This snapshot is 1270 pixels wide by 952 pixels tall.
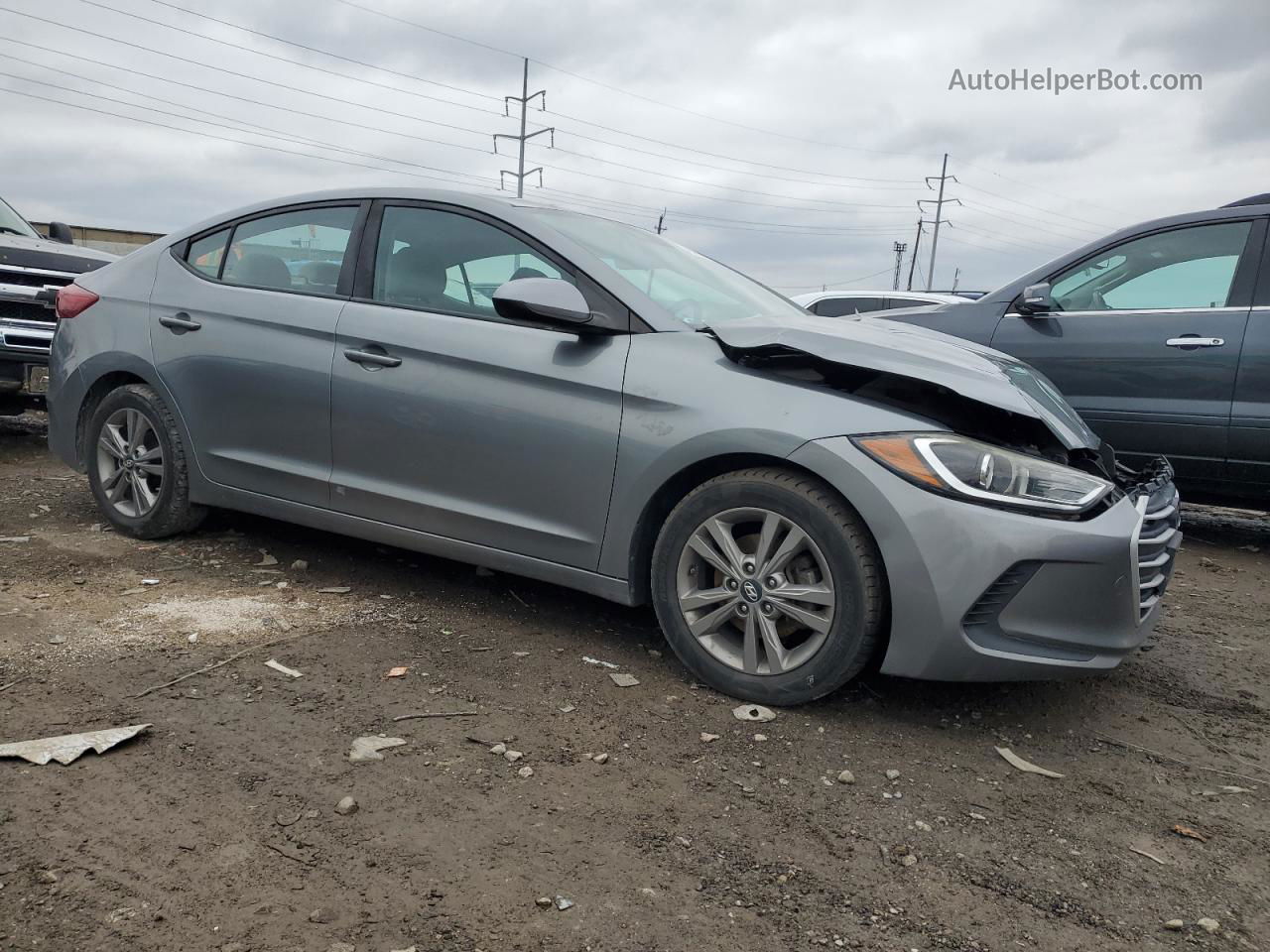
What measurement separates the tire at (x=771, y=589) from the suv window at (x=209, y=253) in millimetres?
2514

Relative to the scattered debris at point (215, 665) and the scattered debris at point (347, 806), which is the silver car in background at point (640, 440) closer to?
the scattered debris at point (215, 665)

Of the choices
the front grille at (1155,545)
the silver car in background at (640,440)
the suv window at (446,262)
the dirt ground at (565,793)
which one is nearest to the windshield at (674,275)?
the silver car in background at (640,440)

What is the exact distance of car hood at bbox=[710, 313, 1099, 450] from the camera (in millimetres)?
3135

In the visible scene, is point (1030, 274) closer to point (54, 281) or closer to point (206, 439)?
point (206, 439)

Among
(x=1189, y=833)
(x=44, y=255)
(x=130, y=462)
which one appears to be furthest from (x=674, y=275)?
(x=44, y=255)

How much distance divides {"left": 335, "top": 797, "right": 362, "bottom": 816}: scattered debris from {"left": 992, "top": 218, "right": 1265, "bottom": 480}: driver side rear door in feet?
14.9

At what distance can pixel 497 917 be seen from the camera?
2.09m

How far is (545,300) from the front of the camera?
134 inches

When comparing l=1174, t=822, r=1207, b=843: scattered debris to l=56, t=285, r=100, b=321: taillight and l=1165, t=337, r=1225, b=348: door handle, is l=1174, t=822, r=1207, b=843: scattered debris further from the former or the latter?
l=56, t=285, r=100, b=321: taillight

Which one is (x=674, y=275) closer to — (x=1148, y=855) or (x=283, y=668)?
(x=283, y=668)

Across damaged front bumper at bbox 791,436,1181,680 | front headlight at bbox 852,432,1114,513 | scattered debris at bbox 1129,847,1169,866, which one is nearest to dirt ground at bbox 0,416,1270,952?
scattered debris at bbox 1129,847,1169,866

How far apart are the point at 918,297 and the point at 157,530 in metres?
8.94

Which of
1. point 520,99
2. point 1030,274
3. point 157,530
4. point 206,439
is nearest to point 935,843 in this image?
point 206,439

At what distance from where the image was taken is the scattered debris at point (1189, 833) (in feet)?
8.39
